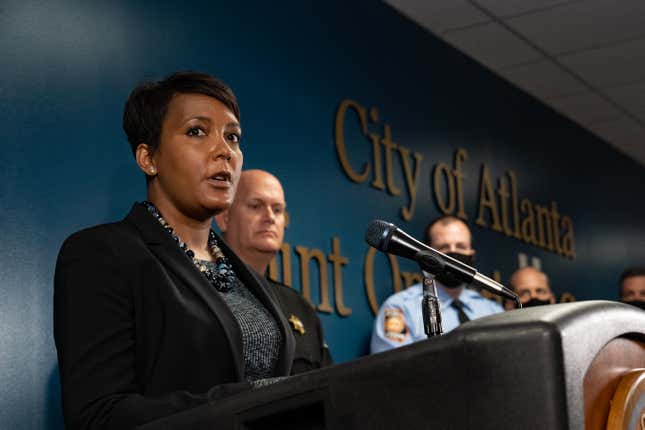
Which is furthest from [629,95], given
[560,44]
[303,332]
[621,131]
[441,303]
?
[303,332]

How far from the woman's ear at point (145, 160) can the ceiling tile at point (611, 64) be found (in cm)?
417

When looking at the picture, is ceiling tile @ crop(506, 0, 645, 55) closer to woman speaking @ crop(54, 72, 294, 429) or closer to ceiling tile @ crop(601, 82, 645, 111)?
ceiling tile @ crop(601, 82, 645, 111)

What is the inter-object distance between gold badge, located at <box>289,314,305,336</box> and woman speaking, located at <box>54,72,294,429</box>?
3.62 ft

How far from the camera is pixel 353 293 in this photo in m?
4.32

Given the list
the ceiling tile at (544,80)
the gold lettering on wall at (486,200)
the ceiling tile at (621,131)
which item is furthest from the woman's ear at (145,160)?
the ceiling tile at (621,131)

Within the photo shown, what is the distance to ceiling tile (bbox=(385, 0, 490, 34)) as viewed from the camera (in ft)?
15.9

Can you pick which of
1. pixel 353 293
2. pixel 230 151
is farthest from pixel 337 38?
pixel 230 151

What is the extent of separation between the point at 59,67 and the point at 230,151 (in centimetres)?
132

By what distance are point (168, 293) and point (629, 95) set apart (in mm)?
5347

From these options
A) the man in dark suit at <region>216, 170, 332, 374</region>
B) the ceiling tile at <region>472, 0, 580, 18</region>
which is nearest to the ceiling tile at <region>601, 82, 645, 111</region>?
the ceiling tile at <region>472, 0, 580, 18</region>

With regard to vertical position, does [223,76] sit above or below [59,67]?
above

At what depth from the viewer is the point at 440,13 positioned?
497 cm

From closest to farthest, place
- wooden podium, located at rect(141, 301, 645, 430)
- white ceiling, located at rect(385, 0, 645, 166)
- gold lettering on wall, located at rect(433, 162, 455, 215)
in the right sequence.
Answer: wooden podium, located at rect(141, 301, 645, 430)
white ceiling, located at rect(385, 0, 645, 166)
gold lettering on wall, located at rect(433, 162, 455, 215)

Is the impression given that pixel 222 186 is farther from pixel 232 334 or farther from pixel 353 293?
pixel 353 293
